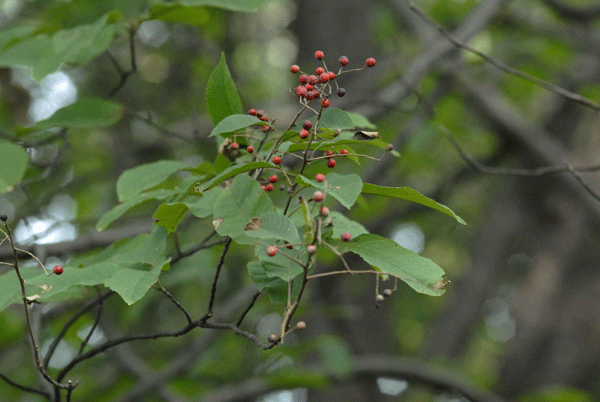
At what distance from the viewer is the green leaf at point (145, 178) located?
4.18 ft

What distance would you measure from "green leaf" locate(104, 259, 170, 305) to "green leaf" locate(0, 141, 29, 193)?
0.63 m

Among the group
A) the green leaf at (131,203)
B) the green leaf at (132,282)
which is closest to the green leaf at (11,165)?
the green leaf at (131,203)

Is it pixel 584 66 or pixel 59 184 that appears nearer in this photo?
pixel 59 184

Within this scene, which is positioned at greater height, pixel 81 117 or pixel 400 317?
pixel 81 117

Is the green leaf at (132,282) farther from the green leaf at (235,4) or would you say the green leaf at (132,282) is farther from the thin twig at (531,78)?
the thin twig at (531,78)

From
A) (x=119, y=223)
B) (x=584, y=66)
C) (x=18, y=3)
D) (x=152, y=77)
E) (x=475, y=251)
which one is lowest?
(x=475, y=251)

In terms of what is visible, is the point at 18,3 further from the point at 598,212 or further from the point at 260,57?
the point at 598,212

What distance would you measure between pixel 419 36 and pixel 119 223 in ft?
8.74

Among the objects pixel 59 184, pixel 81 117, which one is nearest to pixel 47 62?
pixel 81 117

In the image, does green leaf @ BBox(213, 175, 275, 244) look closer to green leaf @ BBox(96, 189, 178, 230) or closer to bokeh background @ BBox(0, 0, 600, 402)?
green leaf @ BBox(96, 189, 178, 230)

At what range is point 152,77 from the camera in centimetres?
567

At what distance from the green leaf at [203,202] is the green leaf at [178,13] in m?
0.62

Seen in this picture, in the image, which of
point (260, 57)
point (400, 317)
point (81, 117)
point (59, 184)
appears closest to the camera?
point (81, 117)

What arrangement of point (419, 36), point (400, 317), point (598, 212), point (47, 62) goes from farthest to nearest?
1. point (400, 317)
2. point (419, 36)
3. point (598, 212)
4. point (47, 62)
